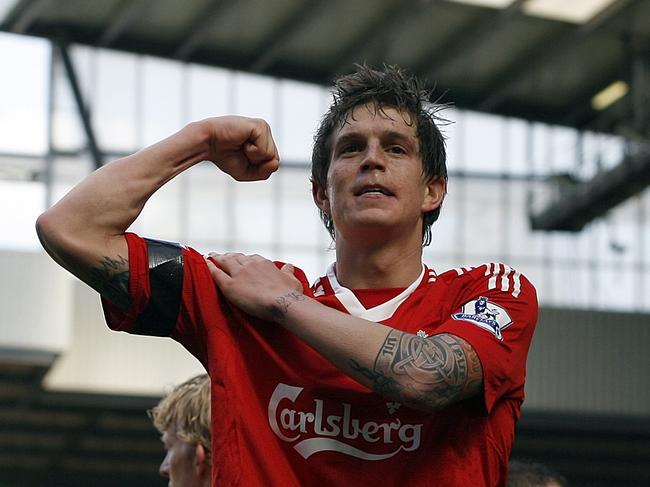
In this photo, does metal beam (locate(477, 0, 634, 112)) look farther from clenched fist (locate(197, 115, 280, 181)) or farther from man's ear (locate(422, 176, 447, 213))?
clenched fist (locate(197, 115, 280, 181))

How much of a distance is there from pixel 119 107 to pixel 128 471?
7908 millimetres

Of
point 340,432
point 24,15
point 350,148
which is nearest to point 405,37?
point 24,15

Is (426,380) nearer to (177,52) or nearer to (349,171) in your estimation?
(349,171)

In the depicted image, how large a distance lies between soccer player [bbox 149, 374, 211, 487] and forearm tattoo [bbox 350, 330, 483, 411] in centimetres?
198

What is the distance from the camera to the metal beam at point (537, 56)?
82.3 feet

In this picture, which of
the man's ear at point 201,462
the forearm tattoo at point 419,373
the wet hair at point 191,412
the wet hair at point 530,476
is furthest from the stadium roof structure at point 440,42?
the forearm tattoo at point 419,373

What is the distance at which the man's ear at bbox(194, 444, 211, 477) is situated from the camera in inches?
211

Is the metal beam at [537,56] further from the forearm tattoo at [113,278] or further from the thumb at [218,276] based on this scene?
the forearm tattoo at [113,278]

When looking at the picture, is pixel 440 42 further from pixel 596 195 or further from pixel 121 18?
pixel 121 18

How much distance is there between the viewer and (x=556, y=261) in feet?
104

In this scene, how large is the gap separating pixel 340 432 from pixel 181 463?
1.94 metres

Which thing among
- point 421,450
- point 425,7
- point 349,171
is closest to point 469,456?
point 421,450

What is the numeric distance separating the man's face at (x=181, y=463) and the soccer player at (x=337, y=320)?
1.61m

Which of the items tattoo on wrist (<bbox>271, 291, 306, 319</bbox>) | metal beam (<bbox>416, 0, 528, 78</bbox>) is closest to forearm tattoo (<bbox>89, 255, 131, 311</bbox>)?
tattoo on wrist (<bbox>271, 291, 306, 319</bbox>)
